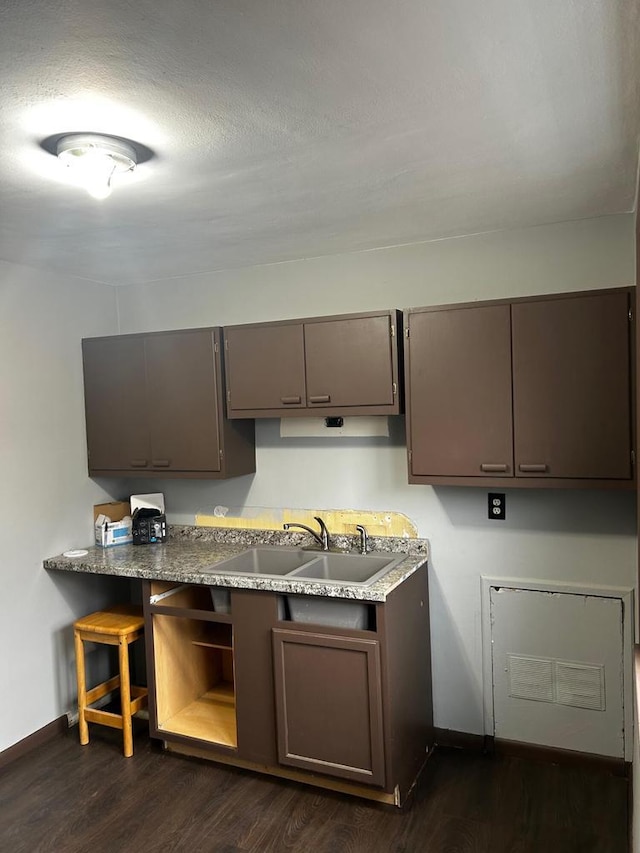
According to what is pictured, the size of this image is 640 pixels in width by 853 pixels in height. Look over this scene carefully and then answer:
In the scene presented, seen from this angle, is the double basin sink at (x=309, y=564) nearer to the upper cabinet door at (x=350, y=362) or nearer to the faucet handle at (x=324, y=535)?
the faucet handle at (x=324, y=535)

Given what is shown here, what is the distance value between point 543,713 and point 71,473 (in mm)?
2684

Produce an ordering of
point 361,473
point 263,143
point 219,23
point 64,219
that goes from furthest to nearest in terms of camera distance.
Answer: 1. point 361,473
2. point 64,219
3. point 263,143
4. point 219,23

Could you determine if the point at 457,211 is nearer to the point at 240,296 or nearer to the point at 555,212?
the point at 555,212

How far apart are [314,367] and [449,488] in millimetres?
867

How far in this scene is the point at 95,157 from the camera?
188 centimetres

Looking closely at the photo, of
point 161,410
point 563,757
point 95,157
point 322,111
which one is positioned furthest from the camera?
point 161,410

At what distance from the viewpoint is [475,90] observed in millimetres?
1626

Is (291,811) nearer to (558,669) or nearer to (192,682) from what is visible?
(192,682)

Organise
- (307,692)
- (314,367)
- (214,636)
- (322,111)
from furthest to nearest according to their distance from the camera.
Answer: (214,636), (314,367), (307,692), (322,111)

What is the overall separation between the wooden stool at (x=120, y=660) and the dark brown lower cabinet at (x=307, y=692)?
0.48 feet

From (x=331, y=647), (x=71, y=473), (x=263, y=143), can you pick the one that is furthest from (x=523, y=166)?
(x=71, y=473)

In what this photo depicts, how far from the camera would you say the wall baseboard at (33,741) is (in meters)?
3.09

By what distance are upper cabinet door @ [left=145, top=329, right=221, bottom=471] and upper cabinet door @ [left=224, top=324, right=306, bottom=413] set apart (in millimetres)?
110

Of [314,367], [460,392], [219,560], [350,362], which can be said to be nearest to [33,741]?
[219,560]
